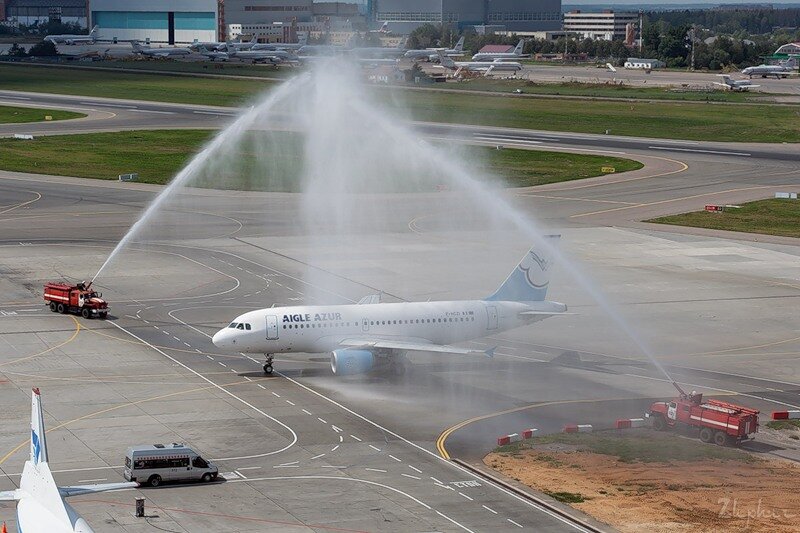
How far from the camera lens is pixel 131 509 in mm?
53969

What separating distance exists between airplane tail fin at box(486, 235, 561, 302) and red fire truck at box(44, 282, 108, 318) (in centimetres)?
3009

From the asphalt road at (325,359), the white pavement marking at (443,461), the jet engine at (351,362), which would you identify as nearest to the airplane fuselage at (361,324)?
the jet engine at (351,362)

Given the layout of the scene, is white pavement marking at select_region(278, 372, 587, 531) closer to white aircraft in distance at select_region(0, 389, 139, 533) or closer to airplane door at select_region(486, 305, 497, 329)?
airplane door at select_region(486, 305, 497, 329)

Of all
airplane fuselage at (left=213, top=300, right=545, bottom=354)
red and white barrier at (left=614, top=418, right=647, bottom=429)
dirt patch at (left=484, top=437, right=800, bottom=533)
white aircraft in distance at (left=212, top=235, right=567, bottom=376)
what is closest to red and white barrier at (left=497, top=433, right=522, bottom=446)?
dirt patch at (left=484, top=437, right=800, bottom=533)

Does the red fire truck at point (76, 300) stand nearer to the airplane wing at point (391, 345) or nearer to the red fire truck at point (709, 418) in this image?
the airplane wing at point (391, 345)

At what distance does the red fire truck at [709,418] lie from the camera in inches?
2522

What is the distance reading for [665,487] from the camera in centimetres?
5753

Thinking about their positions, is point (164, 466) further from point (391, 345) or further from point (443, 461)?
point (391, 345)

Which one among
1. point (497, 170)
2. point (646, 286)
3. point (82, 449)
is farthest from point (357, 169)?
point (82, 449)

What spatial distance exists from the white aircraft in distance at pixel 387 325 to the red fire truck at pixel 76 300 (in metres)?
18.1

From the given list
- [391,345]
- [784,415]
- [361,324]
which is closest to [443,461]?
[391,345]

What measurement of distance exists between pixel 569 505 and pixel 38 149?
150 m

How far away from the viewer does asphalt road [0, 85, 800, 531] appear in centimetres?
5722

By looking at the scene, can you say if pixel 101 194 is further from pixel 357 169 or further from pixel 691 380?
pixel 691 380
